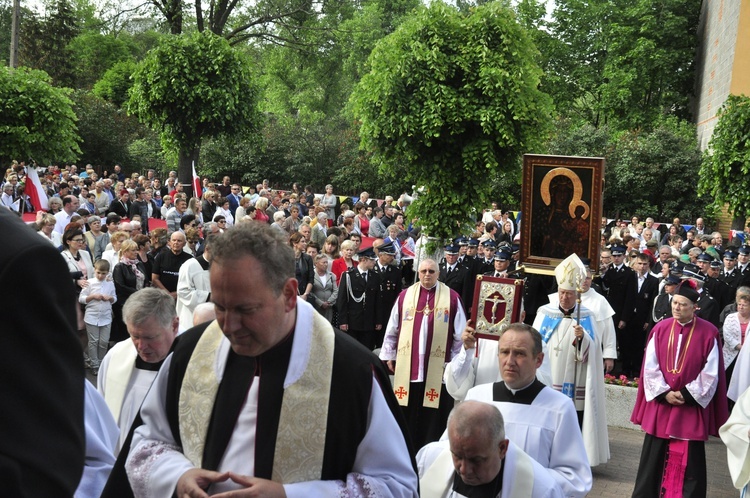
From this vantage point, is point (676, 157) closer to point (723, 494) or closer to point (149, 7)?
point (149, 7)

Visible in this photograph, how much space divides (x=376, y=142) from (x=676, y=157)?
19966 mm

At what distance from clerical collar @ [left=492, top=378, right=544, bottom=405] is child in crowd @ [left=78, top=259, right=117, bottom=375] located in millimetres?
6498

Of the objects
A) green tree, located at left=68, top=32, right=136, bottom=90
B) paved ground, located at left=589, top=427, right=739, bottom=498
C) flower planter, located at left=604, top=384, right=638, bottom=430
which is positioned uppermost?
green tree, located at left=68, top=32, right=136, bottom=90

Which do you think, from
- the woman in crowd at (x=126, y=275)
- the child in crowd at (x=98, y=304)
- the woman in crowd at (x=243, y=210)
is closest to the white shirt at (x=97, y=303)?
the child in crowd at (x=98, y=304)

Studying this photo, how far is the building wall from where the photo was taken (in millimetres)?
27719

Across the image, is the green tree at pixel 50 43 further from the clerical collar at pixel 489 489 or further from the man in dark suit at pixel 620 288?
the clerical collar at pixel 489 489

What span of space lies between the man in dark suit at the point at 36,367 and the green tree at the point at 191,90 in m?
19.4

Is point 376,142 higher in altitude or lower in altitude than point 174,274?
higher

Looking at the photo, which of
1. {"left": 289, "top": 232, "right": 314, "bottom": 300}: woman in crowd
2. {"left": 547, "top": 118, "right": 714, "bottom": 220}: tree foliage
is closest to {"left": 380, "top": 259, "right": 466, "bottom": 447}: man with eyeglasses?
{"left": 289, "top": 232, "right": 314, "bottom": 300}: woman in crowd

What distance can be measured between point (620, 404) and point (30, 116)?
12.6 m

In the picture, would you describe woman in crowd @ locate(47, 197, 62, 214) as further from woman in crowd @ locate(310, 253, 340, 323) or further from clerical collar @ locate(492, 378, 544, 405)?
clerical collar @ locate(492, 378, 544, 405)

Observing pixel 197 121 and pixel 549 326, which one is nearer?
pixel 549 326

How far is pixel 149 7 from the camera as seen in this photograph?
2797 cm

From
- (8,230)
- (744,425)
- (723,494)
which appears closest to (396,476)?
(8,230)
